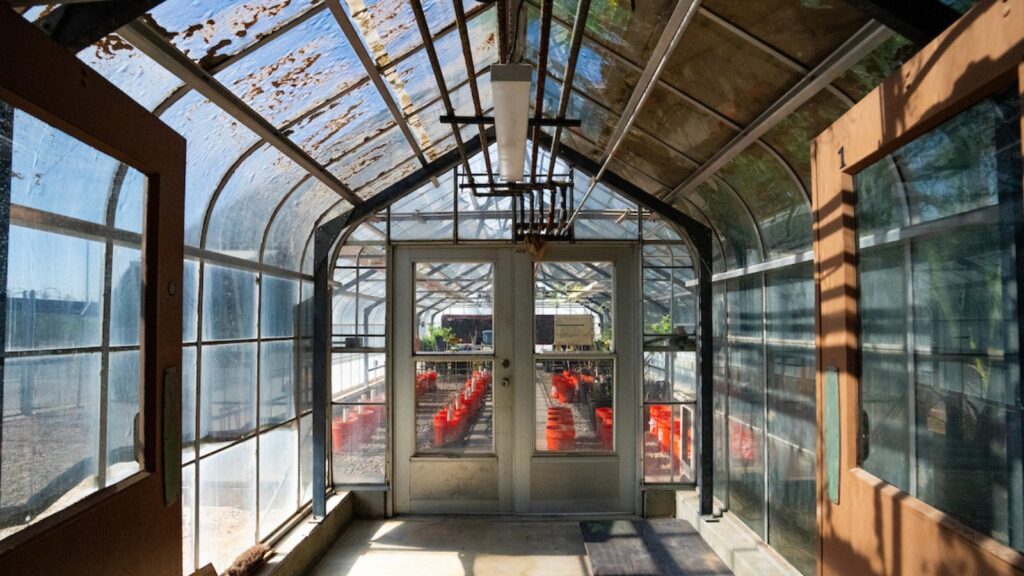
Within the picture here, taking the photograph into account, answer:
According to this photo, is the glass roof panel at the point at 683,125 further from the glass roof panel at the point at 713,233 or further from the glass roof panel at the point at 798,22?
the glass roof panel at the point at 713,233

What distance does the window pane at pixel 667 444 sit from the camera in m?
5.53

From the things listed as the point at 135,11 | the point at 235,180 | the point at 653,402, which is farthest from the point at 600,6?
the point at 653,402

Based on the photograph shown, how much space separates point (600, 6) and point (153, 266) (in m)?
2.24

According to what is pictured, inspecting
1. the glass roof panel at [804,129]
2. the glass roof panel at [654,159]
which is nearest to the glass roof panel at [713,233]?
the glass roof panel at [654,159]

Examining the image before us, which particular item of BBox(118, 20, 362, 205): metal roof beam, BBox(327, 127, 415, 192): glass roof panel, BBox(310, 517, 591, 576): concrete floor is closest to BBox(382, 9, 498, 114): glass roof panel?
BBox(327, 127, 415, 192): glass roof panel

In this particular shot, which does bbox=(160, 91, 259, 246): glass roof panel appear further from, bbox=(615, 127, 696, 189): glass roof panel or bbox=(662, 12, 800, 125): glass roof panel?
bbox=(615, 127, 696, 189): glass roof panel

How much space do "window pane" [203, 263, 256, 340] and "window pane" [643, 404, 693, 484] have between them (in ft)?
10.8

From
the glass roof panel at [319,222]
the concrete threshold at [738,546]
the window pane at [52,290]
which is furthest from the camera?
the glass roof panel at [319,222]

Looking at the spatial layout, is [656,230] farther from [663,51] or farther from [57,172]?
[57,172]

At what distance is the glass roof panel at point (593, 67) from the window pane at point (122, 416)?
2.44m

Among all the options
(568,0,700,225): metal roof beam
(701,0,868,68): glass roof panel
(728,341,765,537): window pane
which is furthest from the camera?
(728,341,765,537): window pane

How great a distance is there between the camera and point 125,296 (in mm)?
2041

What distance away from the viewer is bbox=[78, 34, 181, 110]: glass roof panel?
223 cm

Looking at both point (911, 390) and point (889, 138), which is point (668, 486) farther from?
point (889, 138)
